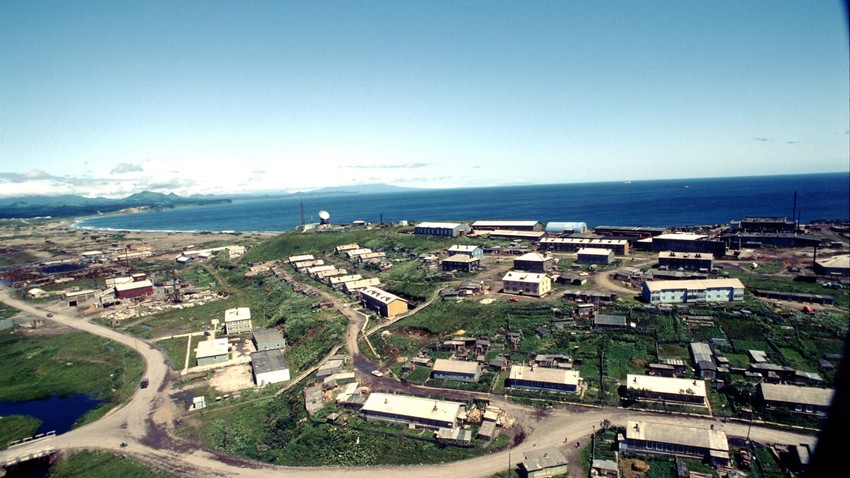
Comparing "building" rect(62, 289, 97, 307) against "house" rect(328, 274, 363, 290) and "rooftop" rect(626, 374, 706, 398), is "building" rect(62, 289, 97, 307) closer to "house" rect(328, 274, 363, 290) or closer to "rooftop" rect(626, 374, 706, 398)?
"house" rect(328, 274, 363, 290)

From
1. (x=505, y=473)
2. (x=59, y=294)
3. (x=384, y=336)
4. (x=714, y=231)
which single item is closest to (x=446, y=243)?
(x=384, y=336)

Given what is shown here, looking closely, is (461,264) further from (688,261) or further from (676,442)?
(676,442)

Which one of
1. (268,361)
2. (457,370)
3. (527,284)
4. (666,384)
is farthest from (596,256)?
(268,361)

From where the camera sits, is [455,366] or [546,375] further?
[455,366]

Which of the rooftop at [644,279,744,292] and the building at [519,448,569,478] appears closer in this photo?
the building at [519,448,569,478]

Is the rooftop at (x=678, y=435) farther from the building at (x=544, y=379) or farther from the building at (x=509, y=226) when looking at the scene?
the building at (x=509, y=226)

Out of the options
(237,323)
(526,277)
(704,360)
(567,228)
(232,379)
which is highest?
(567,228)

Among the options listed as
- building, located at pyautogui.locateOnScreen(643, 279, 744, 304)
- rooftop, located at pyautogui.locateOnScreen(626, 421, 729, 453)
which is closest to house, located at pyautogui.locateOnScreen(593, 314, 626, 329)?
building, located at pyautogui.locateOnScreen(643, 279, 744, 304)
